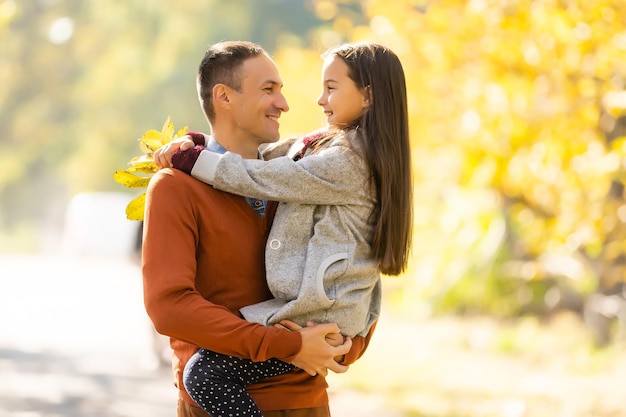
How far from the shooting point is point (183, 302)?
333cm

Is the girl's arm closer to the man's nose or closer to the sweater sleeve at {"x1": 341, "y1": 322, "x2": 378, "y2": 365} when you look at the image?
the man's nose

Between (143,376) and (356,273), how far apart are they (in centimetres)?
776

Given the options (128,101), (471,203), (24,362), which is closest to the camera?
(24,362)

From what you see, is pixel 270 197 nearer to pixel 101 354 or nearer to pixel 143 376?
pixel 143 376

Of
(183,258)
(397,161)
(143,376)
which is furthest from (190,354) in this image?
(143,376)

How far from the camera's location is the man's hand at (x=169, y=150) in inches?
143

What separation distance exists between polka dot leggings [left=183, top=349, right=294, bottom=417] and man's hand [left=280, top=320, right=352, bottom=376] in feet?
0.51

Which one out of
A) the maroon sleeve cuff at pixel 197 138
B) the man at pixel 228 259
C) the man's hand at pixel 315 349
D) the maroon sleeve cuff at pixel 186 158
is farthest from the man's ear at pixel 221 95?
the man's hand at pixel 315 349

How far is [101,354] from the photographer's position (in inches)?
504

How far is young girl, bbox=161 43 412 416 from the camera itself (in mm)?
3479

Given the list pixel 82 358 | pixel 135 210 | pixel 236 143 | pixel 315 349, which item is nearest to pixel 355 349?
pixel 315 349

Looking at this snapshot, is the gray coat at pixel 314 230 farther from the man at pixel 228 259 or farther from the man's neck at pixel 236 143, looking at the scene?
the man's neck at pixel 236 143

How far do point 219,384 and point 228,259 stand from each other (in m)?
0.38

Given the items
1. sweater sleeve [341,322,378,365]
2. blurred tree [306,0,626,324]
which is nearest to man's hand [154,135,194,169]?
sweater sleeve [341,322,378,365]
